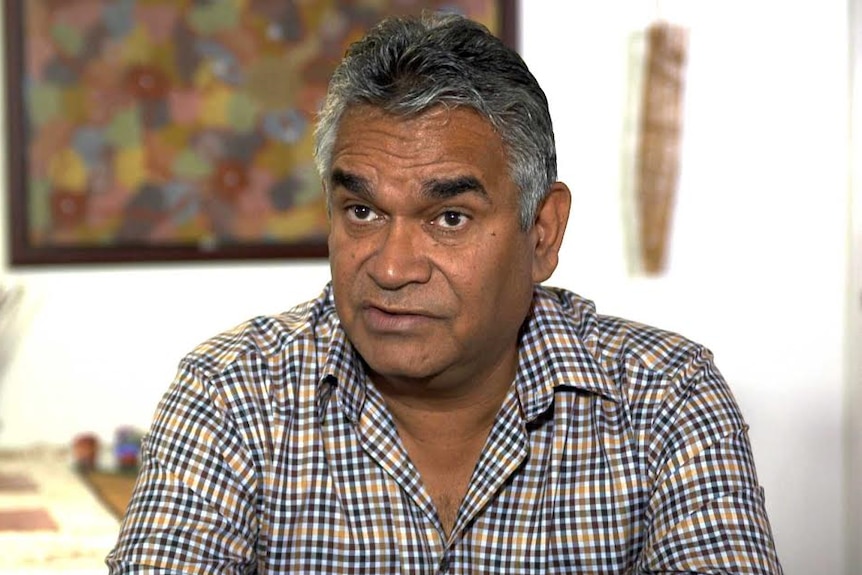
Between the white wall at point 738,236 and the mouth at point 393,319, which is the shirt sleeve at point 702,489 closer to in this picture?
the mouth at point 393,319

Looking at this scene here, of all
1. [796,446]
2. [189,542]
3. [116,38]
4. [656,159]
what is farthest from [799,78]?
[189,542]

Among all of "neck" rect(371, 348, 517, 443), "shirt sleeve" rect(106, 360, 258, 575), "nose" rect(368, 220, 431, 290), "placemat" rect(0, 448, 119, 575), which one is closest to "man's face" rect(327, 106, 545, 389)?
"nose" rect(368, 220, 431, 290)

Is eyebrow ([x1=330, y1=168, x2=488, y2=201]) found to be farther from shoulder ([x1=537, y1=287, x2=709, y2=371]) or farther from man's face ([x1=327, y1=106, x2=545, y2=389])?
shoulder ([x1=537, y1=287, x2=709, y2=371])

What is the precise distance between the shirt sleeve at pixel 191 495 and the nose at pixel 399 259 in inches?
11.5

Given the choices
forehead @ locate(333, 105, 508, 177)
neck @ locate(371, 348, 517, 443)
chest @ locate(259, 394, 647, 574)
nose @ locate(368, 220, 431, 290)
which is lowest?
chest @ locate(259, 394, 647, 574)

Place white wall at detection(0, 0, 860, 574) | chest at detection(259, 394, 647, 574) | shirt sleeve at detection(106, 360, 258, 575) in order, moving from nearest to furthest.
Result: shirt sleeve at detection(106, 360, 258, 575) → chest at detection(259, 394, 647, 574) → white wall at detection(0, 0, 860, 574)

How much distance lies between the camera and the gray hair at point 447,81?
155cm

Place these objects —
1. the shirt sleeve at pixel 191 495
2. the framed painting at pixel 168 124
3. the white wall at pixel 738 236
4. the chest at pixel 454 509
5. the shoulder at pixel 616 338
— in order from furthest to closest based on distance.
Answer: the white wall at pixel 738 236 → the framed painting at pixel 168 124 → the shoulder at pixel 616 338 → the chest at pixel 454 509 → the shirt sleeve at pixel 191 495

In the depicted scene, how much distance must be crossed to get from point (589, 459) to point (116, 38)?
2.26 m

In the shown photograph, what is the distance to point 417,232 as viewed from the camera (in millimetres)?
1545

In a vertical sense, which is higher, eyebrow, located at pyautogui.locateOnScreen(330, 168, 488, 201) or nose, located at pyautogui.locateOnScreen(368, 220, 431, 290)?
eyebrow, located at pyautogui.locateOnScreen(330, 168, 488, 201)

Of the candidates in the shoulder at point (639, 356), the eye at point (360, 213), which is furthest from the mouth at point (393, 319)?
the shoulder at point (639, 356)

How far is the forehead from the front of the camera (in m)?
1.54

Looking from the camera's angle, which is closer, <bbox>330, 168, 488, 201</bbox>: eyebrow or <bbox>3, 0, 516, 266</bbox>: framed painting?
<bbox>330, 168, 488, 201</bbox>: eyebrow
